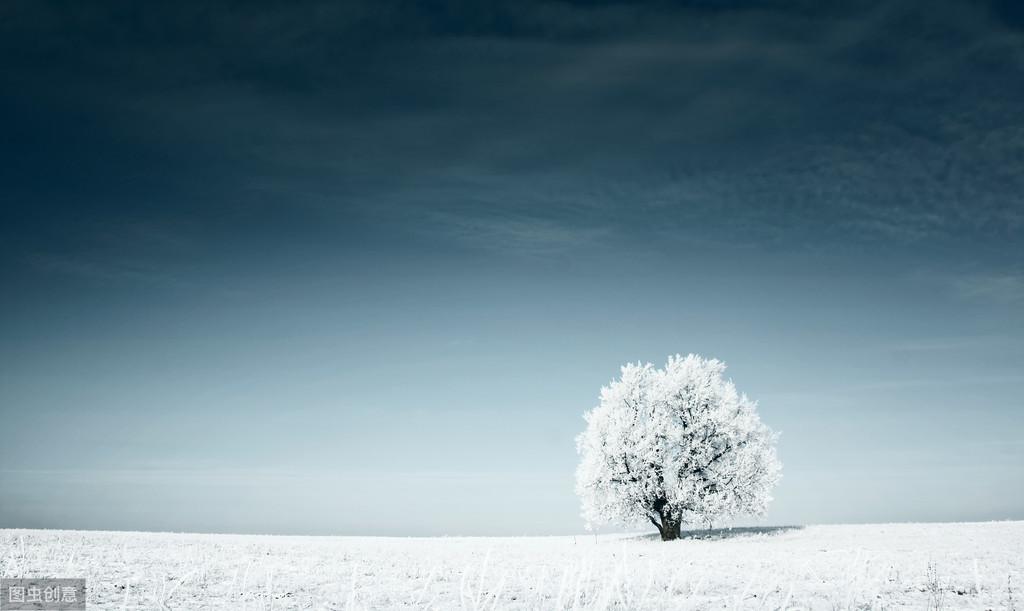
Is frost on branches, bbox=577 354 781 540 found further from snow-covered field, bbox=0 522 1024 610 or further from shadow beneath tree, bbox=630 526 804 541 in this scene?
snow-covered field, bbox=0 522 1024 610

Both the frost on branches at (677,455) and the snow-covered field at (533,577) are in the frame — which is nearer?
the snow-covered field at (533,577)

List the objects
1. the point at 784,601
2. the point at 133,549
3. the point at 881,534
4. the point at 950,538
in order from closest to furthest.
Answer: the point at 784,601 < the point at 133,549 < the point at 950,538 < the point at 881,534

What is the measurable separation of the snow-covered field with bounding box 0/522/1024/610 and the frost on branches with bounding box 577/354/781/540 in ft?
31.8

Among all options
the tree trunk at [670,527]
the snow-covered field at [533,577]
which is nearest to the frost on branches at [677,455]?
the tree trunk at [670,527]

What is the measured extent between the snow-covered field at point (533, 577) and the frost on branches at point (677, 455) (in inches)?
381

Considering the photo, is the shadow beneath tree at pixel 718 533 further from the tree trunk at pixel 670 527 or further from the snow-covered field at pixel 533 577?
the snow-covered field at pixel 533 577

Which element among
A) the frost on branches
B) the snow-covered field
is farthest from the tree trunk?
the snow-covered field

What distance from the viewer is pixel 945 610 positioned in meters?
17.9

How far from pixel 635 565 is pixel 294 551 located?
670 inches

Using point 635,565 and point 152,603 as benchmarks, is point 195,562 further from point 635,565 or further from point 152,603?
point 635,565

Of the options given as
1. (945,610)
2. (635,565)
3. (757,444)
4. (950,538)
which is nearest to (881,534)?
(950,538)

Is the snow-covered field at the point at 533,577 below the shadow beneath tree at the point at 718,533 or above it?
above

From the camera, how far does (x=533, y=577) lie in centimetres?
2433

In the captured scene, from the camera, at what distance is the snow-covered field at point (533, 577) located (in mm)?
19016
